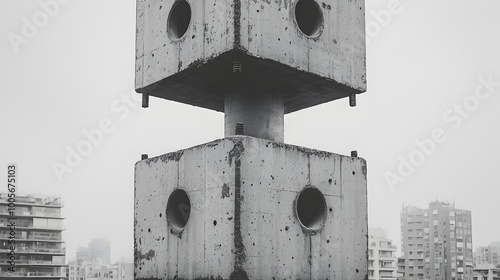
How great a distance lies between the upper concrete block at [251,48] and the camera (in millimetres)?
6965

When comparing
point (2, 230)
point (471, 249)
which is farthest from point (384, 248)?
point (2, 230)

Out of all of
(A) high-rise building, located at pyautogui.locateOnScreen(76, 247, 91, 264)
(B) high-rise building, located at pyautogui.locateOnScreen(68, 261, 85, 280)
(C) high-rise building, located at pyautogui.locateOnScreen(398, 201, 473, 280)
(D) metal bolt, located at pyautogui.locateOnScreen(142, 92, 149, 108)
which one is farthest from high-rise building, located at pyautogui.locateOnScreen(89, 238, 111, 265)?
(D) metal bolt, located at pyautogui.locateOnScreen(142, 92, 149, 108)

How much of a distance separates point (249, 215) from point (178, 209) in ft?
4.45

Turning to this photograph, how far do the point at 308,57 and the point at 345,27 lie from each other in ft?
2.77

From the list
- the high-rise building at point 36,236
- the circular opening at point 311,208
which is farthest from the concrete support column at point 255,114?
the high-rise building at point 36,236

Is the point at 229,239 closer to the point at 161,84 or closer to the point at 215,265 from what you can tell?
the point at 215,265

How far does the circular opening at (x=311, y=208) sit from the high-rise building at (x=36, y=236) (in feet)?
175

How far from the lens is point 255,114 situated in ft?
25.0

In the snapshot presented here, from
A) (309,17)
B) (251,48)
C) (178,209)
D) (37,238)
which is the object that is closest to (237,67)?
(251,48)

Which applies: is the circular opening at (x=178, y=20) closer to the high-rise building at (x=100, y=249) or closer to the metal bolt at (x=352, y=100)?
the metal bolt at (x=352, y=100)

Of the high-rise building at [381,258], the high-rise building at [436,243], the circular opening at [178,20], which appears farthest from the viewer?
the high-rise building at [436,243]

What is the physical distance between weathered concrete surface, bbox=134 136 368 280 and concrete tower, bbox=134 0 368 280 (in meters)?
0.01

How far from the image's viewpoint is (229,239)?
6566mm

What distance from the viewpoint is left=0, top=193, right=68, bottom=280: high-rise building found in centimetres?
5759
